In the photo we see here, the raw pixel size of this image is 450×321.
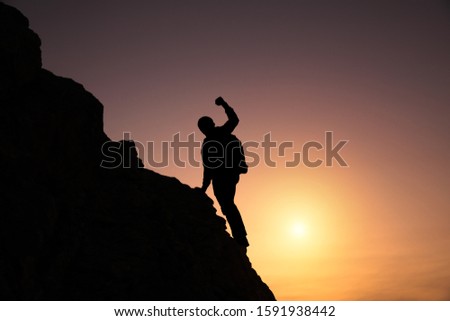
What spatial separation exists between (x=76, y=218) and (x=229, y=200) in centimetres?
428

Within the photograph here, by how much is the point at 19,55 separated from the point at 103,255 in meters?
4.31

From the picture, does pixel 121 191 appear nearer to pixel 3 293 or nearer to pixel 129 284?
pixel 129 284

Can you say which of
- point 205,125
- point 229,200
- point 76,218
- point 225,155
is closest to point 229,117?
point 205,125

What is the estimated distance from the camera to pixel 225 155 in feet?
42.8

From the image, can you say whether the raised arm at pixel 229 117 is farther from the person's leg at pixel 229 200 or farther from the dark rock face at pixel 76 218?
the dark rock face at pixel 76 218

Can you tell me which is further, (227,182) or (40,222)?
(227,182)

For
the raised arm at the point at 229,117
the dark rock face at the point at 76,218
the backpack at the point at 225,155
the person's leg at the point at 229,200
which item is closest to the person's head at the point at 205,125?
the backpack at the point at 225,155

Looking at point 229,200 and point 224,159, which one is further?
point 229,200

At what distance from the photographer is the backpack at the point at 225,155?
13070mm

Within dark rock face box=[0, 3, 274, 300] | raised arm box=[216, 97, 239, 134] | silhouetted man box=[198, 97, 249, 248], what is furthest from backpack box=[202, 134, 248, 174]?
dark rock face box=[0, 3, 274, 300]

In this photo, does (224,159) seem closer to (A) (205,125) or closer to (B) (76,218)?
(A) (205,125)

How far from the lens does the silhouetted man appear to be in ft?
42.9
